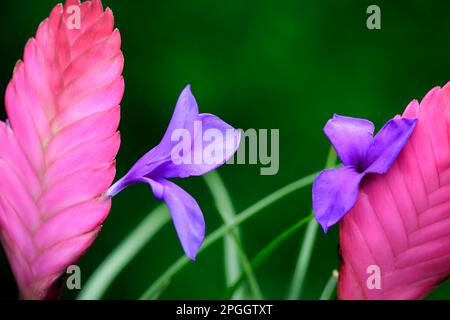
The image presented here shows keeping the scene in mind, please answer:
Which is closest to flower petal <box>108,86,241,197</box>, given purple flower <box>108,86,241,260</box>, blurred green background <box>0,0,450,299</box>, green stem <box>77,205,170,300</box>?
purple flower <box>108,86,241,260</box>

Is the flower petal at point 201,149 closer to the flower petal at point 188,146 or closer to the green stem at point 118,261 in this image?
the flower petal at point 188,146

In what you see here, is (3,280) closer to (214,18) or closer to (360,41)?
(214,18)

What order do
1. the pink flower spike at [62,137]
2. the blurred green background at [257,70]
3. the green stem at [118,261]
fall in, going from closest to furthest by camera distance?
the pink flower spike at [62,137] < the green stem at [118,261] < the blurred green background at [257,70]

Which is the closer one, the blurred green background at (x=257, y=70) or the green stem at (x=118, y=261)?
the green stem at (x=118, y=261)

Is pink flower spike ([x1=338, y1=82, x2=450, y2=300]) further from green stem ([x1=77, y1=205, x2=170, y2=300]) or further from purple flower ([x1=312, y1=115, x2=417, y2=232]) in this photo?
green stem ([x1=77, y1=205, x2=170, y2=300])

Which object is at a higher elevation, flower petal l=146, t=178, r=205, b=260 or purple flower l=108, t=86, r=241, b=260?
purple flower l=108, t=86, r=241, b=260

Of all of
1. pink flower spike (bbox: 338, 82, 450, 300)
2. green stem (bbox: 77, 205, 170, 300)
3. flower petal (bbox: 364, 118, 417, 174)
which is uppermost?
flower petal (bbox: 364, 118, 417, 174)

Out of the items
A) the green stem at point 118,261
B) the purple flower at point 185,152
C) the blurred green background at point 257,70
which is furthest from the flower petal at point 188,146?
the blurred green background at point 257,70
